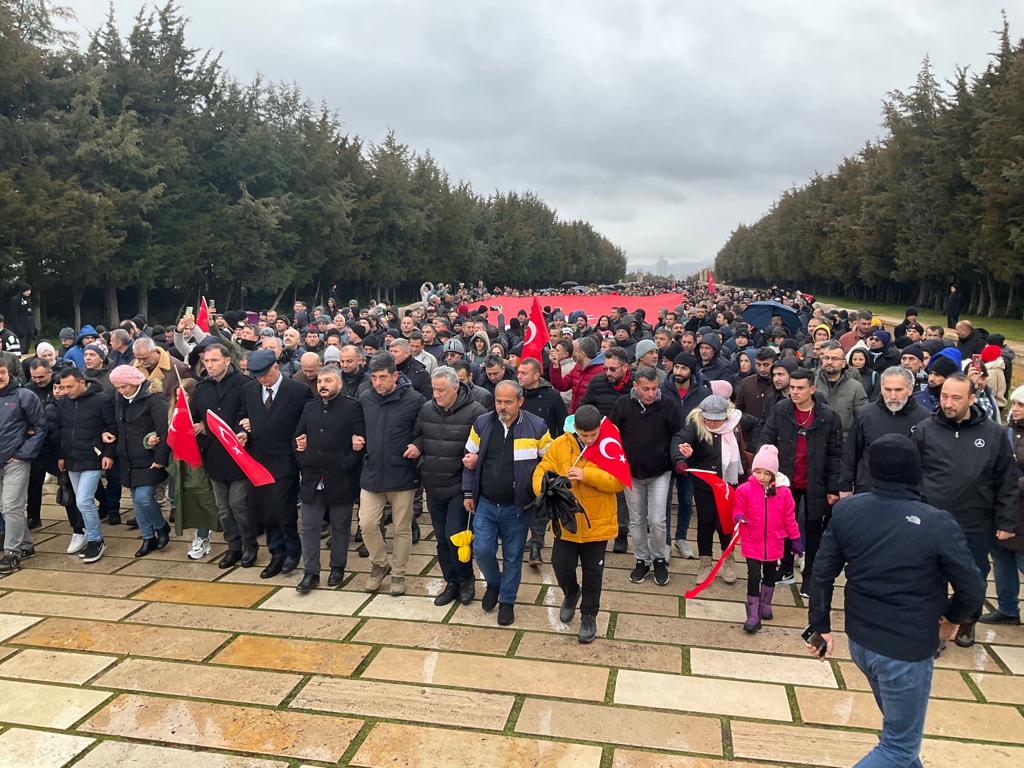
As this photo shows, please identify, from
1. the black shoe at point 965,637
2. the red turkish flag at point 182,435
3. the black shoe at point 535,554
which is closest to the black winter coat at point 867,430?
the black shoe at point 965,637

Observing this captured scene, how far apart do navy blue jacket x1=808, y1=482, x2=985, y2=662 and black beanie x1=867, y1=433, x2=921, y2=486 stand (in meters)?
0.04

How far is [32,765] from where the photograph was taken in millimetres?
3801

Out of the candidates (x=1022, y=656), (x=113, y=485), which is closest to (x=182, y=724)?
(x=113, y=485)

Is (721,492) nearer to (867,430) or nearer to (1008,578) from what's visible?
(867,430)

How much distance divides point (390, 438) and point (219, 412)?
1.82 m

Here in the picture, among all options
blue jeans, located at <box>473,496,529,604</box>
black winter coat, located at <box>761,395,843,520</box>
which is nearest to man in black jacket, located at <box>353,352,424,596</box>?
blue jeans, located at <box>473,496,529,604</box>

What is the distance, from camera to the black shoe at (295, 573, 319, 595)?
19.8 ft

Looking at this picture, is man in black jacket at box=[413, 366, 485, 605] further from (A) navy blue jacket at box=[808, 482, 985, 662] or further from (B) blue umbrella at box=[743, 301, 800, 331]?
(B) blue umbrella at box=[743, 301, 800, 331]

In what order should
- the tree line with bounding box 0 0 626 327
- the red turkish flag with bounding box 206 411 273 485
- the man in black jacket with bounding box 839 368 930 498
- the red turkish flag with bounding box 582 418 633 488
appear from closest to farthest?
the red turkish flag with bounding box 582 418 633 488 → the man in black jacket with bounding box 839 368 930 498 → the red turkish flag with bounding box 206 411 273 485 → the tree line with bounding box 0 0 626 327

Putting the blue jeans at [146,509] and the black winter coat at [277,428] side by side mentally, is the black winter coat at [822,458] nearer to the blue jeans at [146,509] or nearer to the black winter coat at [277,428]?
the black winter coat at [277,428]

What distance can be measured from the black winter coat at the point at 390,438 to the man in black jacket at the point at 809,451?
300 cm

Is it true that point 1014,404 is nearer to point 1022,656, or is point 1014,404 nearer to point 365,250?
point 1022,656

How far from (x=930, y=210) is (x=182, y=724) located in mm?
41654

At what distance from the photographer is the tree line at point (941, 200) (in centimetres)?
2805
